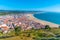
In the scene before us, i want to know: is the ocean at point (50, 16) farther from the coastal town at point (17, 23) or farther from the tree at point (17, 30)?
the tree at point (17, 30)

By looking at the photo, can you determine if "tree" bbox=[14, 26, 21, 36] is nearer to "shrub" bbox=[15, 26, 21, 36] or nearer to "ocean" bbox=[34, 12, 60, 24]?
"shrub" bbox=[15, 26, 21, 36]

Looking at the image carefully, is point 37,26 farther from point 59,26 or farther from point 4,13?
point 4,13

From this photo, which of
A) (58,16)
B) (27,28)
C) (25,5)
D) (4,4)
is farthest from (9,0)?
(58,16)

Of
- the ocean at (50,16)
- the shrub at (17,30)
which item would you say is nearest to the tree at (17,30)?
the shrub at (17,30)

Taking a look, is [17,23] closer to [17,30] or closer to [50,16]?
[17,30]

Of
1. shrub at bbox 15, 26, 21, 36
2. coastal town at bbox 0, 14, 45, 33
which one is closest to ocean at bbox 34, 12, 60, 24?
coastal town at bbox 0, 14, 45, 33

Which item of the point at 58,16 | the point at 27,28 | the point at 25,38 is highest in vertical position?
the point at 58,16

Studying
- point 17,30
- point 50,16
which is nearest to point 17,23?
point 17,30
